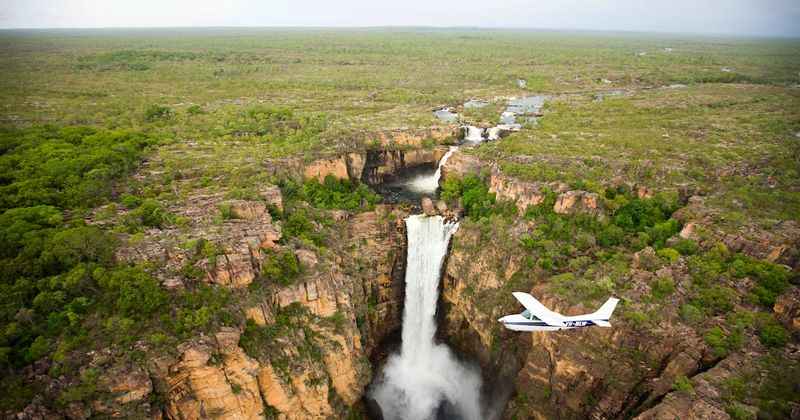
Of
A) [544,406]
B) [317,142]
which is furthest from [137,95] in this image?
[544,406]

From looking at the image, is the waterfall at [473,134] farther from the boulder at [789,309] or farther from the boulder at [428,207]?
the boulder at [789,309]

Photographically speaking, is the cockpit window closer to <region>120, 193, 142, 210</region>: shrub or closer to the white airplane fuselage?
the white airplane fuselage

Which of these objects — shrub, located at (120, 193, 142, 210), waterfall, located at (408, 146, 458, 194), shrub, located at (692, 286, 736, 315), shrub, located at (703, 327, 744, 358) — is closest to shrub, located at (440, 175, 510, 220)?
waterfall, located at (408, 146, 458, 194)

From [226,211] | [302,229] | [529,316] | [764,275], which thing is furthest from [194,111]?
[764,275]

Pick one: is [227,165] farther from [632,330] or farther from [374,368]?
[632,330]

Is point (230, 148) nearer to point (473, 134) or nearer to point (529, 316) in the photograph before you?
point (473, 134)

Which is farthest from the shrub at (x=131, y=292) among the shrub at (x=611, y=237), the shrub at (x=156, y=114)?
the shrub at (x=156, y=114)
